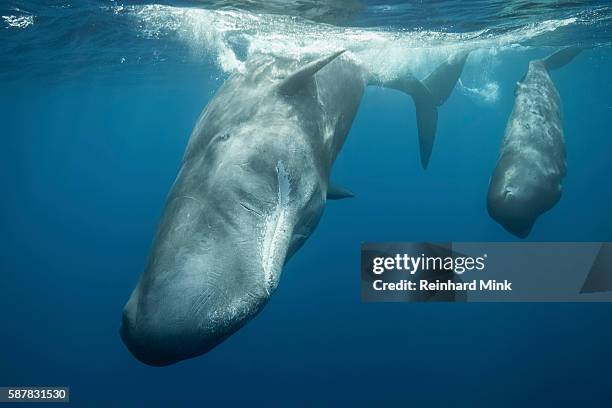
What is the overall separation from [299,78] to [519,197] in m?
4.07

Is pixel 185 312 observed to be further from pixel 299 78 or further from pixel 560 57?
pixel 560 57

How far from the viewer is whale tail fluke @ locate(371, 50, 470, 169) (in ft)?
43.6

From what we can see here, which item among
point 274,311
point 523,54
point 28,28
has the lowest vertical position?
point 274,311

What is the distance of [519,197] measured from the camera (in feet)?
23.7

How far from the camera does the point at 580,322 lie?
29.4 m

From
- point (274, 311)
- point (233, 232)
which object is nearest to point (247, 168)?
point (233, 232)

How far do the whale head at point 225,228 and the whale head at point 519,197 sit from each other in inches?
130

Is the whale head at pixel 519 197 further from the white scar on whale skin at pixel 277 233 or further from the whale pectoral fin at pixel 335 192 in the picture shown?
the white scar on whale skin at pixel 277 233

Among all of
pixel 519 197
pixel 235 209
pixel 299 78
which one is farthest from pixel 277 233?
pixel 519 197

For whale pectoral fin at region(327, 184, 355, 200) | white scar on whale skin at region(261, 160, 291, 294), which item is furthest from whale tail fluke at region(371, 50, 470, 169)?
white scar on whale skin at region(261, 160, 291, 294)

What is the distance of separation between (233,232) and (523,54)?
35.0 m

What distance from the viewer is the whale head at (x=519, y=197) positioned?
7203 millimetres

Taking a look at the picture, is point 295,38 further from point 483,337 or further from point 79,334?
point 79,334

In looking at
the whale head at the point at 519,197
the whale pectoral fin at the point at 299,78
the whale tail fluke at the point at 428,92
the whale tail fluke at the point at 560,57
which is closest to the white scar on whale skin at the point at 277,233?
the whale pectoral fin at the point at 299,78
